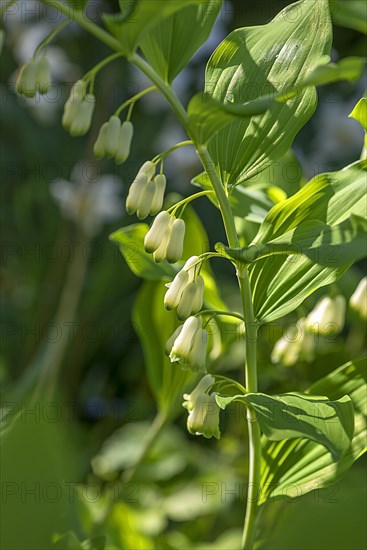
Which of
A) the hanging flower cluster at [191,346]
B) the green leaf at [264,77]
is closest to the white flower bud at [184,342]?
the hanging flower cluster at [191,346]

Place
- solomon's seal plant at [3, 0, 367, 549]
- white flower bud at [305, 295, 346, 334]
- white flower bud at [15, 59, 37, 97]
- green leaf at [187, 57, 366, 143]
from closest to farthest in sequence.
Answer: green leaf at [187, 57, 366, 143] → solomon's seal plant at [3, 0, 367, 549] → white flower bud at [15, 59, 37, 97] → white flower bud at [305, 295, 346, 334]

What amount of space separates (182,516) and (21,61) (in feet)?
4.57

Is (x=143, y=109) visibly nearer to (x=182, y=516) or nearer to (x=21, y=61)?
(x=21, y=61)

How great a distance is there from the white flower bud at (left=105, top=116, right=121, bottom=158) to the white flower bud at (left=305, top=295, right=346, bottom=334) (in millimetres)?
249

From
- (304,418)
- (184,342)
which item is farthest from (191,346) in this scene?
(304,418)

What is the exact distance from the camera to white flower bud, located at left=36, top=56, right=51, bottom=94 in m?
0.55

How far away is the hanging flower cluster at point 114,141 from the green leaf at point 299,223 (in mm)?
136

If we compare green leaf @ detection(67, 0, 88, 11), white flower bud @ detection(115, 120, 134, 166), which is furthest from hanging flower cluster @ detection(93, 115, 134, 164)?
green leaf @ detection(67, 0, 88, 11)

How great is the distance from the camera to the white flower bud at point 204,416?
0.51 m

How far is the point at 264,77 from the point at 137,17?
12 cm

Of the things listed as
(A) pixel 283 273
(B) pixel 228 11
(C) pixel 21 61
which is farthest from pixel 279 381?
(C) pixel 21 61

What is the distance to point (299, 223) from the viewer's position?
1.58ft

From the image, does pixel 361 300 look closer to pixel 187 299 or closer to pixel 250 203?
pixel 250 203

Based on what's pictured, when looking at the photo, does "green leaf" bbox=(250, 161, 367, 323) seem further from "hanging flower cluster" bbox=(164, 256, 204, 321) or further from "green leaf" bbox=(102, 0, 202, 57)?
"green leaf" bbox=(102, 0, 202, 57)
